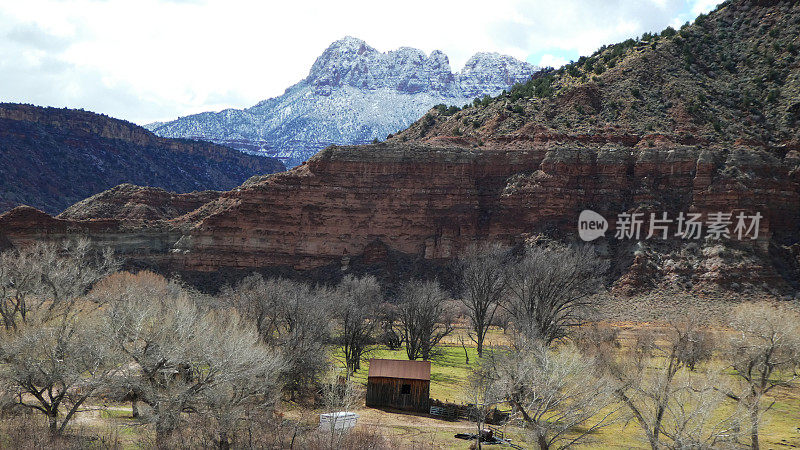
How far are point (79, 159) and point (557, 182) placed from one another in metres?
96.3

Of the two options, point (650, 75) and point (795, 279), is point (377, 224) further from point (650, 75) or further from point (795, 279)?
point (795, 279)

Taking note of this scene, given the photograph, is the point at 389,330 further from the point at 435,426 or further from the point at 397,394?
the point at 435,426

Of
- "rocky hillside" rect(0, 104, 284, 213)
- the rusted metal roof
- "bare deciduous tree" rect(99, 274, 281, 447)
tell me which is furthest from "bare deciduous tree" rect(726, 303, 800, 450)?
"rocky hillside" rect(0, 104, 284, 213)

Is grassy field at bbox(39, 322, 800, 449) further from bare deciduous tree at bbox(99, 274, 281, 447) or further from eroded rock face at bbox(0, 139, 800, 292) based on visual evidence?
eroded rock face at bbox(0, 139, 800, 292)

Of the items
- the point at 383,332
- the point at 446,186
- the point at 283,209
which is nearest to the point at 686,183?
the point at 446,186

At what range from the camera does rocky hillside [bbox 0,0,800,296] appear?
225ft

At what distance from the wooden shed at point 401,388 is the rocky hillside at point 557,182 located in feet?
122

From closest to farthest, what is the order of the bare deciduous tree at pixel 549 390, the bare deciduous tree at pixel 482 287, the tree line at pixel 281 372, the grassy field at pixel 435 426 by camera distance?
the bare deciduous tree at pixel 549 390 → the tree line at pixel 281 372 → the grassy field at pixel 435 426 → the bare deciduous tree at pixel 482 287

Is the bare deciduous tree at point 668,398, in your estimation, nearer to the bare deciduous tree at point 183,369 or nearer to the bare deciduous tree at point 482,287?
the bare deciduous tree at point 482,287

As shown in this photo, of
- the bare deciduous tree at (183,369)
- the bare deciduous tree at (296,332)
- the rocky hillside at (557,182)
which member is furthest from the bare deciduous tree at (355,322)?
the rocky hillside at (557,182)

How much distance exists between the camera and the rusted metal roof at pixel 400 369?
34.9 metres

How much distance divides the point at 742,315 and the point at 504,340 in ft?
68.3

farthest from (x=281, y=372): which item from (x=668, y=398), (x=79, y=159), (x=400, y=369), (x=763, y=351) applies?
(x=79, y=159)

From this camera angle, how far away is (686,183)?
69.7m
